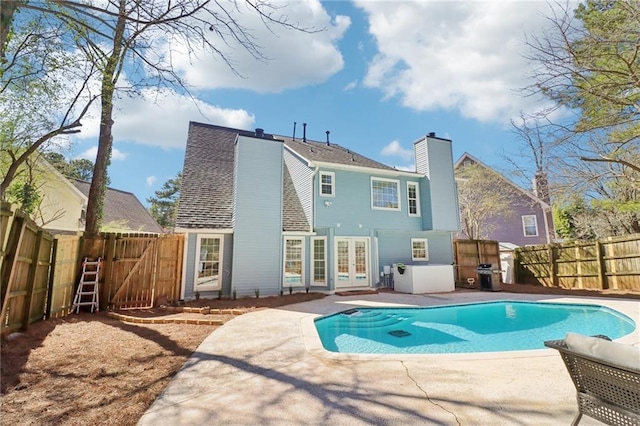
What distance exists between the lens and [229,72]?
4.81 m

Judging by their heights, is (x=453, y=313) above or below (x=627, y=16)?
below

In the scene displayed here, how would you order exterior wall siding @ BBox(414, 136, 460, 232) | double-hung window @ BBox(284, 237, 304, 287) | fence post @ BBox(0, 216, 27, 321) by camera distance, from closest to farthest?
fence post @ BBox(0, 216, 27, 321), double-hung window @ BBox(284, 237, 304, 287), exterior wall siding @ BBox(414, 136, 460, 232)

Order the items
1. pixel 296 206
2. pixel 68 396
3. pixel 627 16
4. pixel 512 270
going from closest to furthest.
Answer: pixel 68 396 < pixel 627 16 < pixel 296 206 < pixel 512 270

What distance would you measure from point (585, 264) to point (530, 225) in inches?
411

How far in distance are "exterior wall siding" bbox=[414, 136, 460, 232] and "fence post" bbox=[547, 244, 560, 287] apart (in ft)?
13.8

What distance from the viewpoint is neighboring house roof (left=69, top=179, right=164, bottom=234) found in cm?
2205

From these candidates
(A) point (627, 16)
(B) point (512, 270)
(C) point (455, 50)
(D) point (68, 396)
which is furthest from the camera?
(B) point (512, 270)

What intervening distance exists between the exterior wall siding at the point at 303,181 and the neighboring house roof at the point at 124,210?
13542 millimetres

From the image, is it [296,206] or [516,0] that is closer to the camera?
[516,0]

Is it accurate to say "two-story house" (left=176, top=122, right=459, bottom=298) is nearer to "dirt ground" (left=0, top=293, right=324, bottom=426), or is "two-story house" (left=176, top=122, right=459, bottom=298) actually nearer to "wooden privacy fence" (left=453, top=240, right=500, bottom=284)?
"wooden privacy fence" (left=453, top=240, right=500, bottom=284)

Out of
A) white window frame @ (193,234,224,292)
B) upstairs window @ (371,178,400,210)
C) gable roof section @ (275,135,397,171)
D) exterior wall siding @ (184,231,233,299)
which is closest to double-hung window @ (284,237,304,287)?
exterior wall siding @ (184,231,233,299)

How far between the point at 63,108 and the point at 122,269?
4964mm

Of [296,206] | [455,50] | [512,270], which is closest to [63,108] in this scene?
[296,206]

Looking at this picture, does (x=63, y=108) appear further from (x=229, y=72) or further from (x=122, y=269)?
(x=229, y=72)
